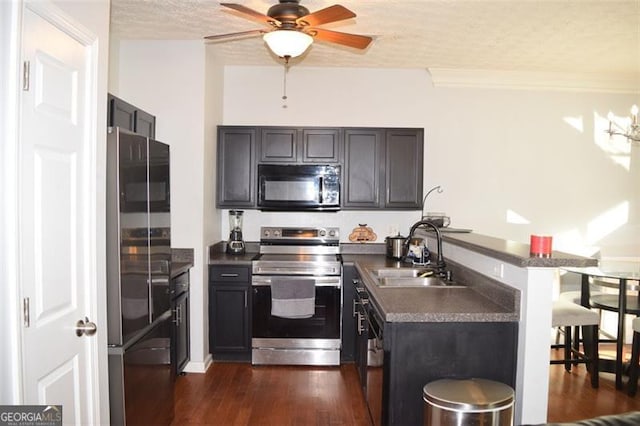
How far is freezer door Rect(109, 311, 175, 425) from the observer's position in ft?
7.29

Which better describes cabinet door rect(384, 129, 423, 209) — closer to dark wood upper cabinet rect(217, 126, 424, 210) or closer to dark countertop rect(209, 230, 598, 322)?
dark wood upper cabinet rect(217, 126, 424, 210)

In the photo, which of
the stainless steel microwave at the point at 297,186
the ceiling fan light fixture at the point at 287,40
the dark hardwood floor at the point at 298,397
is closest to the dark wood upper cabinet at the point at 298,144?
the stainless steel microwave at the point at 297,186

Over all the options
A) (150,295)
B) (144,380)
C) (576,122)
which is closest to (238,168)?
(150,295)

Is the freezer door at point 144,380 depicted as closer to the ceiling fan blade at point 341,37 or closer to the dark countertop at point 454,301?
the dark countertop at point 454,301

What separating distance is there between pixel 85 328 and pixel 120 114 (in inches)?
66.9

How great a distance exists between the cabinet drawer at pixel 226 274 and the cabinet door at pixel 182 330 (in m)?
0.31

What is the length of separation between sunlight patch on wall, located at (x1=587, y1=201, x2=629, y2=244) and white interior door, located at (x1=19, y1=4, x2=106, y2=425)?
186 inches

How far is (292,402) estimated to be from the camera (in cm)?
331

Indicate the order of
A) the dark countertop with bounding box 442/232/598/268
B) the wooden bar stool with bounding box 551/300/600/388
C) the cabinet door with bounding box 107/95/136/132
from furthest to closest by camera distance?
the wooden bar stool with bounding box 551/300/600/388 < the cabinet door with bounding box 107/95/136/132 < the dark countertop with bounding box 442/232/598/268

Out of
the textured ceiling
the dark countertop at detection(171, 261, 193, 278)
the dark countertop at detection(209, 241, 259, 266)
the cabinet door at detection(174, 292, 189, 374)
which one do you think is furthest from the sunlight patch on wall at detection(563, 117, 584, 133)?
the cabinet door at detection(174, 292, 189, 374)

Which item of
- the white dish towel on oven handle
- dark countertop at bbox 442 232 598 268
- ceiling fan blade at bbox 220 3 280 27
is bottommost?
the white dish towel on oven handle

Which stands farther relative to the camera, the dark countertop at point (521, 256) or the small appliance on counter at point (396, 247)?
the small appliance on counter at point (396, 247)

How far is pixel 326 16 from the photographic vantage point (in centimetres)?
253

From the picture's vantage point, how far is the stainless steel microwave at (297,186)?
171 inches
